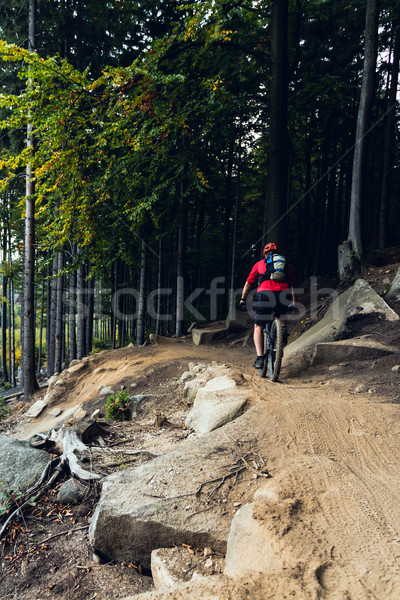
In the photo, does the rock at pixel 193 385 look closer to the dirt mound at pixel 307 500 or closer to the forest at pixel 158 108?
the dirt mound at pixel 307 500

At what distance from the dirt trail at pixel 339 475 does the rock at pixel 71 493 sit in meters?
1.82

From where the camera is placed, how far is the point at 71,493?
11.0ft

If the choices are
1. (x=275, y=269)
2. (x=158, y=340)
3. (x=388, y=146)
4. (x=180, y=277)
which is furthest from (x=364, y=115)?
(x=158, y=340)

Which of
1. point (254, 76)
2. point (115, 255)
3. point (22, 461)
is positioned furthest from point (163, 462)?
point (254, 76)

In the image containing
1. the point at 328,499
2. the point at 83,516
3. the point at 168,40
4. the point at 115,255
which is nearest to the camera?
the point at 328,499

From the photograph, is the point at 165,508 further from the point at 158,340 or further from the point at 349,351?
the point at 158,340

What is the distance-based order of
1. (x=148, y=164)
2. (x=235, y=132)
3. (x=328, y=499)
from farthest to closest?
(x=235, y=132) < (x=148, y=164) < (x=328, y=499)

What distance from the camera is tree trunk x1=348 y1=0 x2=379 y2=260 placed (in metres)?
9.04

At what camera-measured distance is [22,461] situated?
3891mm

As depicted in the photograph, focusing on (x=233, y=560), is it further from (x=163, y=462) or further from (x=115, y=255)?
(x=115, y=255)

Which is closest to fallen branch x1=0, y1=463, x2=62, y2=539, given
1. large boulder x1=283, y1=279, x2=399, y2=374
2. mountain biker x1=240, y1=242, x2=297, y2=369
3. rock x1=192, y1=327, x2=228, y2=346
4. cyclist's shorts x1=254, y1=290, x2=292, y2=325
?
mountain biker x1=240, y1=242, x2=297, y2=369

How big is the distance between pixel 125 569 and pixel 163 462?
85cm

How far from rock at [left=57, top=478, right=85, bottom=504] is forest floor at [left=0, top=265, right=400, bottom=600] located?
62 millimetres

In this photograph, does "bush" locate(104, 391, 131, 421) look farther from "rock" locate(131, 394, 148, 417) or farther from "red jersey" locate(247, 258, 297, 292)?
"red jersey" locate(247, 258, 297, 292)
